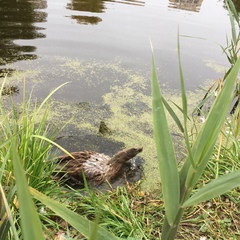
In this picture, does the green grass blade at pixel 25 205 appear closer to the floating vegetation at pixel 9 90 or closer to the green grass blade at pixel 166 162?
the green grass blade at pixel 166 162

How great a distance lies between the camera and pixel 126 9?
671cm

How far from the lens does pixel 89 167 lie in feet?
7.10

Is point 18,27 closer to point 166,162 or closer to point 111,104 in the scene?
point 111,104

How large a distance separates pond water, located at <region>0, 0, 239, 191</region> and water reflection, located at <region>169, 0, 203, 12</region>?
1.02 meters

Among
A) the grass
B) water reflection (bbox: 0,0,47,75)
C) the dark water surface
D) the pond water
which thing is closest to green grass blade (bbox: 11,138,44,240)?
the grass

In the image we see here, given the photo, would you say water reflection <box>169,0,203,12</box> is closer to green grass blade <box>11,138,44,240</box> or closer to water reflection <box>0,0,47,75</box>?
water reflection <box>0,0,47,75</box>

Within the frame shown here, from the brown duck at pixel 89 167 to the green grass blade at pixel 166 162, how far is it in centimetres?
151

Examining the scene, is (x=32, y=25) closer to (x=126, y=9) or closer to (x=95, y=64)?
(x=95, y=64)

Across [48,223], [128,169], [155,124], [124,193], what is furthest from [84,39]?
[155,124]

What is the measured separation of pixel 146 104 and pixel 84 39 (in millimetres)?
2095

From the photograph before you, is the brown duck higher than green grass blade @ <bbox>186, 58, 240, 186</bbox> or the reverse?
the reverse

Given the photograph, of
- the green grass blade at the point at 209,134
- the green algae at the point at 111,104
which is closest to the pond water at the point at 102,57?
the green algae at the point at 111,104

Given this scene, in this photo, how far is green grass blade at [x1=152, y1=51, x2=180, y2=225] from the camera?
0.68 metres

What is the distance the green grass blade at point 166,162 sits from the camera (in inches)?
26.8
